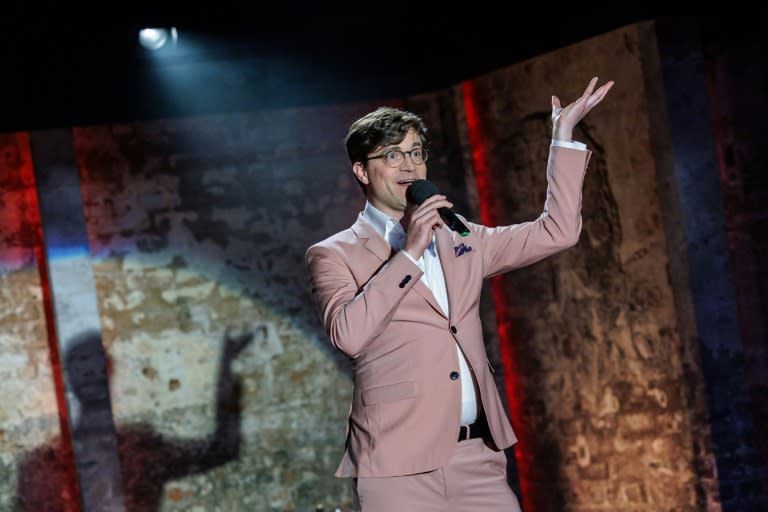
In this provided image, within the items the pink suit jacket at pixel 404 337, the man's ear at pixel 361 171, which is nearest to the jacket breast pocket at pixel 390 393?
the pink suit jacket at pixel 404 337

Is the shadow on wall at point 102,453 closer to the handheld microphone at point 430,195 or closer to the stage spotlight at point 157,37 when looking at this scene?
the stage spotlight at point 157,37

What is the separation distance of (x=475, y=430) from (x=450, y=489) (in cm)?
17

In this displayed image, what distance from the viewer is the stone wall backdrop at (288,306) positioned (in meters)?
5.08

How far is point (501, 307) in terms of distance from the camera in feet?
19.2

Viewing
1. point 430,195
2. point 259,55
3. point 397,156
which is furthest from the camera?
point 259,55

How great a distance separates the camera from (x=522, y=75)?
5.50 m

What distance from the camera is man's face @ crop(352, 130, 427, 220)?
2.56 m

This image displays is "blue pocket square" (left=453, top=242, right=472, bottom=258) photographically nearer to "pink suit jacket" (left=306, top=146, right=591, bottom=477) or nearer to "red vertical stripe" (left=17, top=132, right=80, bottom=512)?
"pink suit jacket" (left=306, top=146, right=591, bottom=477)

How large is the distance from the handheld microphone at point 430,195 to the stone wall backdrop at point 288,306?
2.86 m

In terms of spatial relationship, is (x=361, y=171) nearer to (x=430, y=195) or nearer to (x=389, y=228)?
(x=389, y=228)

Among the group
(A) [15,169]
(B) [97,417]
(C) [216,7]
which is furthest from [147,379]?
(C) [216,7]

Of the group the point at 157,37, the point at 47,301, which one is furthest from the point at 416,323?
the point at 47,301

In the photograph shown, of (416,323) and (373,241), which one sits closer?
(416,323)

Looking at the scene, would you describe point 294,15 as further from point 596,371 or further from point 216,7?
point 596,371
